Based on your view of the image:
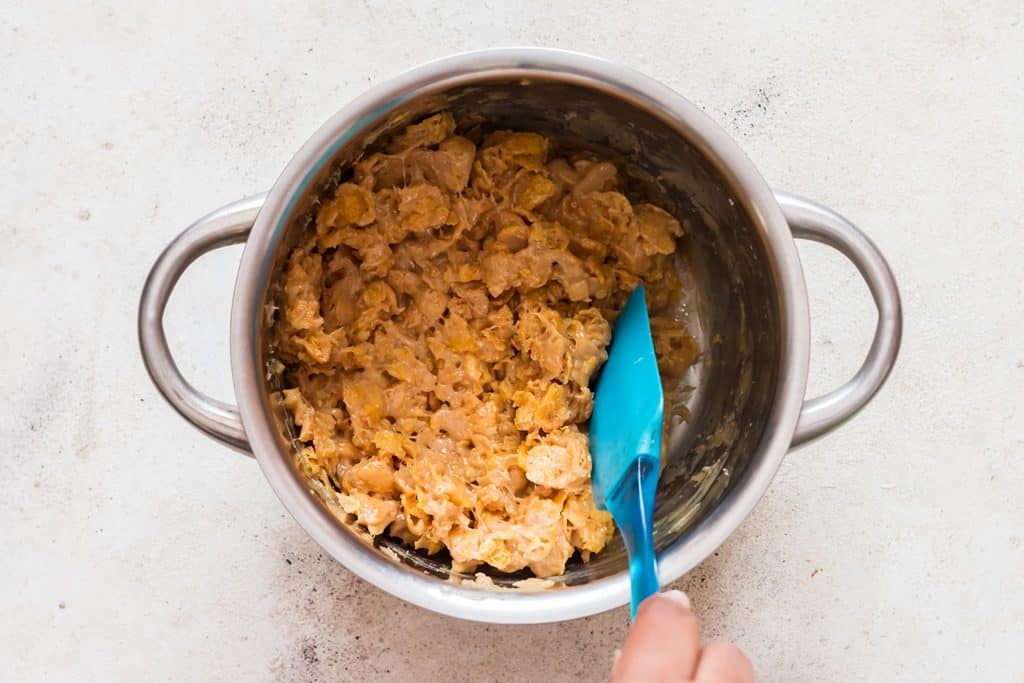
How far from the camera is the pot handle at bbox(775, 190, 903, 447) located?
3.13 ft

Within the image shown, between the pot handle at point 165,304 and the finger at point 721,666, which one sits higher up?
the pot handle at point 165,304

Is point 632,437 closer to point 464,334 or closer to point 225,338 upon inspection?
point 464,334

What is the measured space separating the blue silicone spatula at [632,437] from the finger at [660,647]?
14cm

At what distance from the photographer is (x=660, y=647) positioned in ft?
2.43

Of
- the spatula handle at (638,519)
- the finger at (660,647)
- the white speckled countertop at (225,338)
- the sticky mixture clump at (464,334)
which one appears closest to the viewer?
the finger at (660,647)

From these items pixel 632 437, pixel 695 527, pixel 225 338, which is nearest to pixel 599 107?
pixel 632 437

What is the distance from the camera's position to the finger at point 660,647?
2.39ft

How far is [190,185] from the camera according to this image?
126 centimetres

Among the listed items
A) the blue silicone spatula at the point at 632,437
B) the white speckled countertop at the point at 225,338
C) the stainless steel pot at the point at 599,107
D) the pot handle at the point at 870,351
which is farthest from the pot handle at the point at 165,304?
the pot handle at the point at 870,351

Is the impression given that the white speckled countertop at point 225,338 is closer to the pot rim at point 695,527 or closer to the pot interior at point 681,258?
the pot interior at point 681,258

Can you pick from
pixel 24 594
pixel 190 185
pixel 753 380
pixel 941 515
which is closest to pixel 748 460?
pixel 753 380

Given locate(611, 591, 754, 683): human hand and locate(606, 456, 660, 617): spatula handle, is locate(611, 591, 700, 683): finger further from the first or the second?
locate(606, 456, 660, 617): spatula handle

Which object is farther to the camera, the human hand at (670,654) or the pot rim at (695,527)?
the pot rim at (695,527)

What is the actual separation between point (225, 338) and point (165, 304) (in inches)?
12.7
